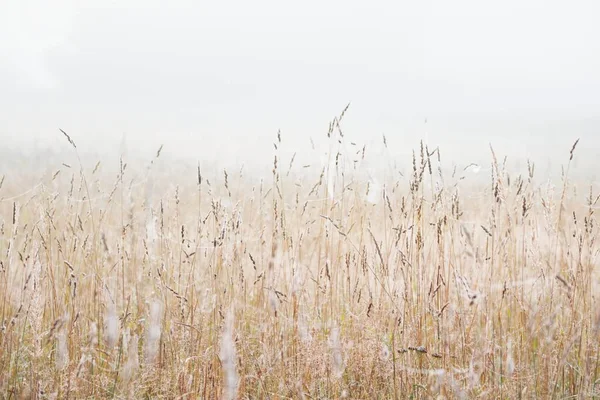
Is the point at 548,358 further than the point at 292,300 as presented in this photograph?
No

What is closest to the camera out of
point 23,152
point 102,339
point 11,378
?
point 11,378

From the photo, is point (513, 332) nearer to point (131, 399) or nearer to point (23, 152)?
point (131, 399)

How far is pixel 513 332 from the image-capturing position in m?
2.47

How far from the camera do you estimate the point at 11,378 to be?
2.22 meters

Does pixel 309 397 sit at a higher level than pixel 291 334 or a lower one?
lower

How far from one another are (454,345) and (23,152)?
12.5 m

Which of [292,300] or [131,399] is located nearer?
[131,399]

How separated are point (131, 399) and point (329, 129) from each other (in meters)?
1.40

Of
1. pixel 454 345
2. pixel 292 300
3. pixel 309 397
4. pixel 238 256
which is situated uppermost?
pixel 238 256

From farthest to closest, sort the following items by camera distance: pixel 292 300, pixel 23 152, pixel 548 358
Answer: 1. pixel 23 152
2. pixel 292 300
3. pixel 548 358

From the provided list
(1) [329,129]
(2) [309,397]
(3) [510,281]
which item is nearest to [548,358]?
(3) [510,281]

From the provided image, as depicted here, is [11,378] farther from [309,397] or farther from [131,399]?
[309,397]

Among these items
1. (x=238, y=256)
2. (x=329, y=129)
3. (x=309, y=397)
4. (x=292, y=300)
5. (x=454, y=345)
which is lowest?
(x=309, y=397)

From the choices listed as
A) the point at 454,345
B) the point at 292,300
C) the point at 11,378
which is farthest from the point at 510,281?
the point at 11,378
